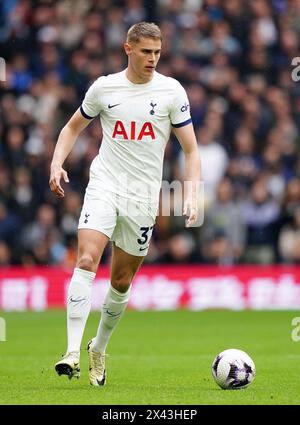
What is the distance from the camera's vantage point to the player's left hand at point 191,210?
829 cm

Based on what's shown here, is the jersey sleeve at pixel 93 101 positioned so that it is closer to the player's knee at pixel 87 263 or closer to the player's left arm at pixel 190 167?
the player's left arm at pixel 190 167

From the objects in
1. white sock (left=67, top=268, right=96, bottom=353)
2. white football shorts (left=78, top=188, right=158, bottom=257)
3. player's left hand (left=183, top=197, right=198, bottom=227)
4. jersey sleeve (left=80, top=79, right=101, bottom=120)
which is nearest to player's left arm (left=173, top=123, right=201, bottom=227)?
player's left hand (left=183, top=197, right=198, bottom=227)

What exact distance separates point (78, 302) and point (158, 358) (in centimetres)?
315

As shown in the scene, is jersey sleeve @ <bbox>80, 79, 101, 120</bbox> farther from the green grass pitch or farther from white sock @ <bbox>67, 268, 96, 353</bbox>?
the green grass pitch

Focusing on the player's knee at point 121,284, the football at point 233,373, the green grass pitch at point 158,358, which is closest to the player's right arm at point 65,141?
the player's knee at point 121,284

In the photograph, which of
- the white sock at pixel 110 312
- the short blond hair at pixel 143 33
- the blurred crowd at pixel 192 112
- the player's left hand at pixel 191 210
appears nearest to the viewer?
the player's left hand at pixel 191 210

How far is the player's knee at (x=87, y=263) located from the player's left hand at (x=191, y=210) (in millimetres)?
775

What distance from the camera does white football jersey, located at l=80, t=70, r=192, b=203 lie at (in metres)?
8.69

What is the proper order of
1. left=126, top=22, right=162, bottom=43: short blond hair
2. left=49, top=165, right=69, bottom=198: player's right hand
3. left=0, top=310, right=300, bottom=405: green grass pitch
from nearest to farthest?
left=0, top=310, right=300, bottom=405: green grass pitch
left=49, top=165, right=69, bottom=198: player's right hand
left=126, top=22, right=162, bottom=43: short blond hair

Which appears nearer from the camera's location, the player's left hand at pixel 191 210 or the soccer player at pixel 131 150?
the player's left hand at pixel 191 210

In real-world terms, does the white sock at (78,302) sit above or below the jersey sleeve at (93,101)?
below

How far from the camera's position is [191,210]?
8.37 metres

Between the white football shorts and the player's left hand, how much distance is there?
0.43 m
